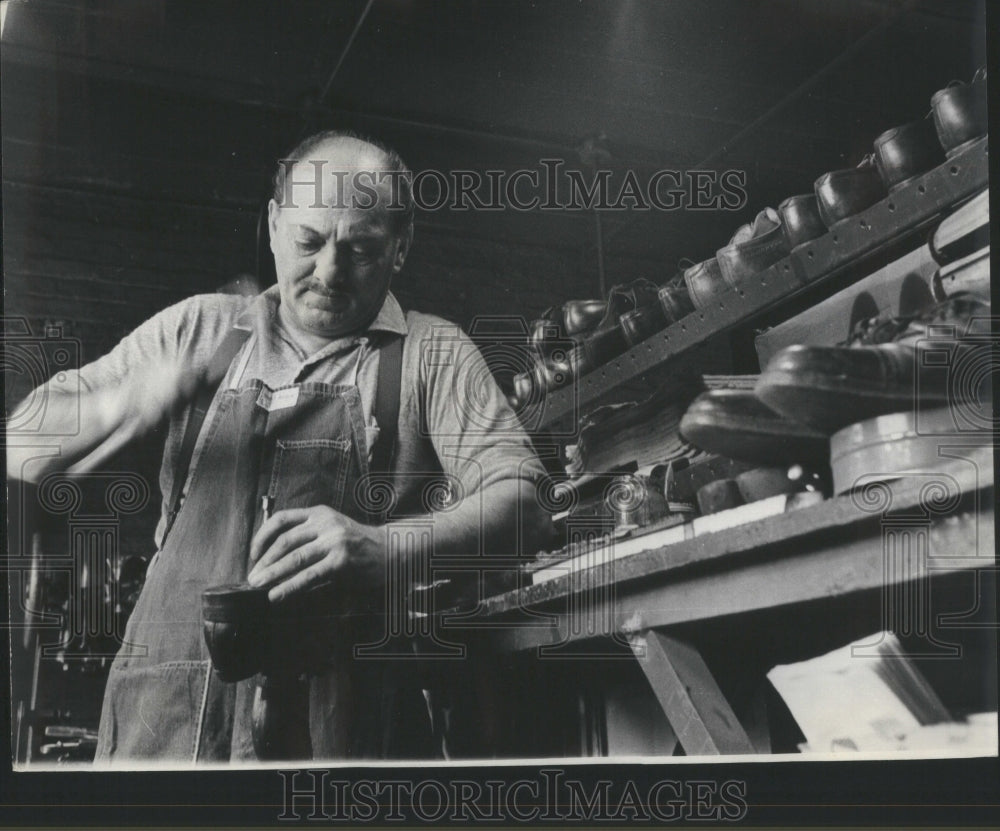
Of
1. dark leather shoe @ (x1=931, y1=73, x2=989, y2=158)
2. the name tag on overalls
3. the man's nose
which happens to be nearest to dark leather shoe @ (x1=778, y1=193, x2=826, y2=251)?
dark leather shoe @ (x1=931, y1=73, x2=989, y2=158)

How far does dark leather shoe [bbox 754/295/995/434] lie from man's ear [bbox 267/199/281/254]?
0.97 meters

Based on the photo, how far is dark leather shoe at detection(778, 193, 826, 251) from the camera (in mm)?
2061

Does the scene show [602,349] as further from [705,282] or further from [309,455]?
[309,455]

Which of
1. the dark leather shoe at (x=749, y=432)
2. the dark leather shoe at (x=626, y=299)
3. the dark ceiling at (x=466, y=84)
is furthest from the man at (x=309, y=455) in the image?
the dark leather shoe at (x=749, y=432)

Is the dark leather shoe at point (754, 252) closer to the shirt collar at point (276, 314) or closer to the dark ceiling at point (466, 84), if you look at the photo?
the dark ceiling at point (466, 84)

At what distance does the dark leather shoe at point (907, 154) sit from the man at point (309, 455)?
30.6 inches

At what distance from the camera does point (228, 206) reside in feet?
7.54

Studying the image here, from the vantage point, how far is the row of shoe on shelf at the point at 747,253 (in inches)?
78.8

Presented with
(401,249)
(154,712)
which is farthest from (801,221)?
(154,712)

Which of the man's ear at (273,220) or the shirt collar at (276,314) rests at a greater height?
the man's ear at (273,220)

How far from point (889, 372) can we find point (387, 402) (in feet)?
2.92

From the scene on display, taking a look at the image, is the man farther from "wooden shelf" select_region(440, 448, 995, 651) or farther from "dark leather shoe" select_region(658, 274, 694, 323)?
"dark leather shoe" select_region(658, 274, 694, 323)

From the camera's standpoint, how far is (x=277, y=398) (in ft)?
7.33

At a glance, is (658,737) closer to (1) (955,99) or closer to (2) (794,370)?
(2) (794,370)
